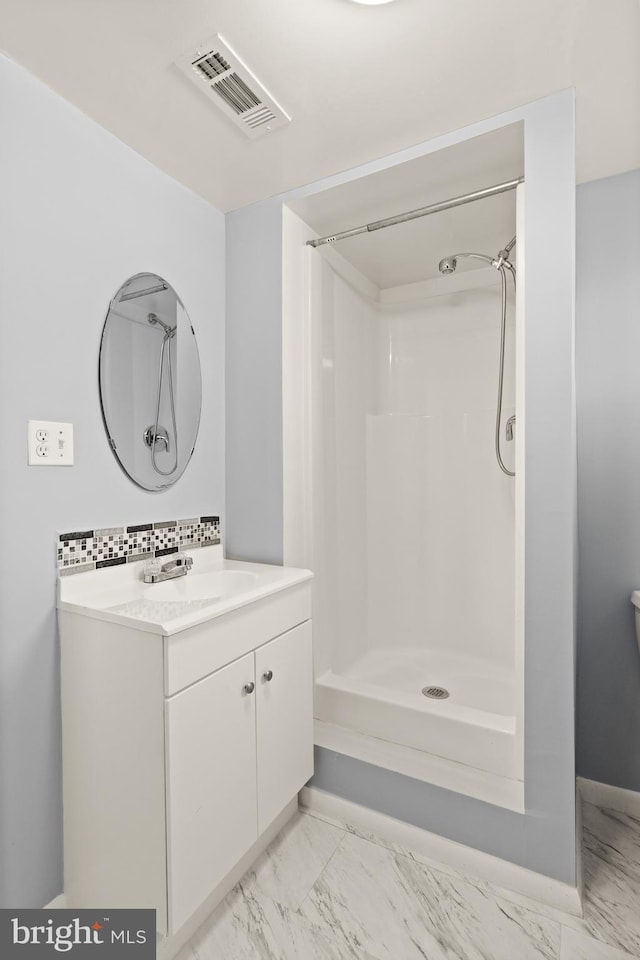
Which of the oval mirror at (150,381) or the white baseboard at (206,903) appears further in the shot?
the oval mirror at (150,381)

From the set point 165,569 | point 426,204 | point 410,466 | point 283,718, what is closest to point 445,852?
point 283,718

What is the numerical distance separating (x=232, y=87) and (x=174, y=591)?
4.87ft

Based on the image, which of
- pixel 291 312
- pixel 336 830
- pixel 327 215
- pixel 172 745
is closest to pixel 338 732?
pixel 336 830

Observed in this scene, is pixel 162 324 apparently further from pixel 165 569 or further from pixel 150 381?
pixel 165 569

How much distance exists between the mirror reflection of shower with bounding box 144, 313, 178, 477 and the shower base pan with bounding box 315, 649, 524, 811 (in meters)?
1.02

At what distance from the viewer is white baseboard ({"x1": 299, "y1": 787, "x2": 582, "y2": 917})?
136cm

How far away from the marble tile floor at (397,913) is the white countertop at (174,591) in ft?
2.84

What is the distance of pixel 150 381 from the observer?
166 centimetres

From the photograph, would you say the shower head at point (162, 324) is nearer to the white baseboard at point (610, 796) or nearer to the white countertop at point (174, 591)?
the white countertop at point (174, 591)

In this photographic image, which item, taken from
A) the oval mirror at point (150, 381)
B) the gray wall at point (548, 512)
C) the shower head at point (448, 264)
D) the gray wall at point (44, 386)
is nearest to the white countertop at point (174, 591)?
the gray wall at point (44, 386)

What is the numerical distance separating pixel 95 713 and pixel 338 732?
35.1 inches

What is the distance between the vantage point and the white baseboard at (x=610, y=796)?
1750 mm

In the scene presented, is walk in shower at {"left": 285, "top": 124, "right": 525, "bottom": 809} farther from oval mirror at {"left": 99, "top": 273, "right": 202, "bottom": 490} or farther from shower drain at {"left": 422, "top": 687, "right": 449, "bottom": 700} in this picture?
oval mirror at {"left": 99, "top": 273, "right": 202, "bottom": 490}

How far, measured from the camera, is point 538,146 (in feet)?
4.54
